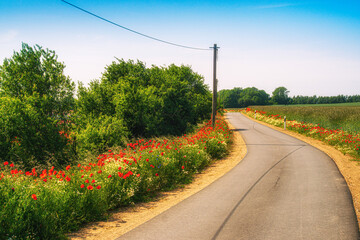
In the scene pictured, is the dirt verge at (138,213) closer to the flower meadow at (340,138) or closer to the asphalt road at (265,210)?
the asphalt road at (265,210)

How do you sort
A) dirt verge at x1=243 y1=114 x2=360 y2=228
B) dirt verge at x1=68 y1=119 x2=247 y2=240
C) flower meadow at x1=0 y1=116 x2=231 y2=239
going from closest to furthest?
flower meadow at x1=0 y1=116 x2=231 y2=239, dirt verge at x1=68 y1=119 x2=247 y2=240, dirt verge at x1=243 y1=114 x2=360 y2=228

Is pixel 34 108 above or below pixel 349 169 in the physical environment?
above

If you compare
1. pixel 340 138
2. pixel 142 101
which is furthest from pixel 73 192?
pixel 142 101

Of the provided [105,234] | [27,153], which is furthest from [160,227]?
[27,153]

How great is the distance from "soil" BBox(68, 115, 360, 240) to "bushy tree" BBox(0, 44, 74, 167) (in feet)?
33.5

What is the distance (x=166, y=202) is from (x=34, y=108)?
14330 mm

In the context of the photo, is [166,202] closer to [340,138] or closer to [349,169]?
[349,169]

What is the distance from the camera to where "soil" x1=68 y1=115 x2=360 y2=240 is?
4.39 meters

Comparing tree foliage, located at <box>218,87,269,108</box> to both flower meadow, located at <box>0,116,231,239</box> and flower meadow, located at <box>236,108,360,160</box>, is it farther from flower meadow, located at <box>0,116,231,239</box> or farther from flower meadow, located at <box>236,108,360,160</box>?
flower meadow, located at <box>0,116,231,239</box>

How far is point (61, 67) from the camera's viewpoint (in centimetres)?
1888

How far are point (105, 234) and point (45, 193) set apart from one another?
145cm

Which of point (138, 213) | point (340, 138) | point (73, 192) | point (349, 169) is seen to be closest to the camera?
point (73, 192)

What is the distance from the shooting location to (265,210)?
17.1 ft

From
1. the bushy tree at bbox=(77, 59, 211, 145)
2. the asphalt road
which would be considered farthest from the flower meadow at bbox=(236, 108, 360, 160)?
the bushy tree at bbox=(77, 59, 211, 145)
